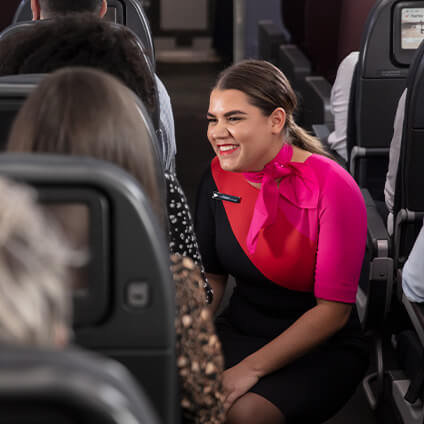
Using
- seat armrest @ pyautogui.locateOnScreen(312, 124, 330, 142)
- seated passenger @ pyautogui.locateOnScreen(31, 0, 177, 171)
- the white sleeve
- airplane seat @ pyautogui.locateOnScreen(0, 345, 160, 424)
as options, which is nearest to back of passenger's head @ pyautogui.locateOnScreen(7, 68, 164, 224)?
airplane seat @ pyautogui.locateOnScreen(0, 345, 160, 424)

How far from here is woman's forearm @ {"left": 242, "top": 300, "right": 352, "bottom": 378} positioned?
1.65m

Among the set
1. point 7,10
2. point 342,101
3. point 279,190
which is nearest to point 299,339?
point 279,190

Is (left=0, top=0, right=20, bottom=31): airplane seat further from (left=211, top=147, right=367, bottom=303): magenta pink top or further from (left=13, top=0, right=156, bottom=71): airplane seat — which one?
(left=211, top=147, right=367, bottom=303): magenta pink top

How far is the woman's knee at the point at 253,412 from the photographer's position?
1.58 m

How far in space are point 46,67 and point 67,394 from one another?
1.05m

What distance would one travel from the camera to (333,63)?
224 inches

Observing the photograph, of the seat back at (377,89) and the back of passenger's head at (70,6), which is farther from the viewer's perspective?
the seat back at (377,89)

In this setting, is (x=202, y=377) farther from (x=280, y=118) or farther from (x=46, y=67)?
(x=280, y=118)

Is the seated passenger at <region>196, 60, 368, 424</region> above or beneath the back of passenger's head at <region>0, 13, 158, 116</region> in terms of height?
beneath

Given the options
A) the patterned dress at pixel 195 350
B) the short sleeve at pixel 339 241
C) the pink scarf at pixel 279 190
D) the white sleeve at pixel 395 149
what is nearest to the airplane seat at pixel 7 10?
the white sleeve at pixel 395 149

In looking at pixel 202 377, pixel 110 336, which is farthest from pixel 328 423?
pixel 110 336

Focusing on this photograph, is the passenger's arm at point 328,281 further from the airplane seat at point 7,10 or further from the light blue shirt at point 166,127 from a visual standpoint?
the airplane seat at point 7,10

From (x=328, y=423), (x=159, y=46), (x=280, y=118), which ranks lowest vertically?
(x=159, y=46)

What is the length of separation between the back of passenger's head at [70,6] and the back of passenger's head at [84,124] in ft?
3.96
